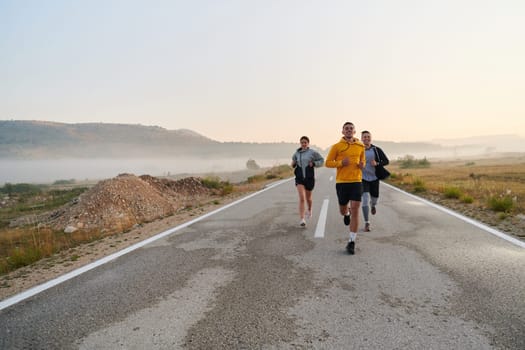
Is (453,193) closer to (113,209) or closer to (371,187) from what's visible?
(371,187)

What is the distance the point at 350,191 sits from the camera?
5320 millimetres

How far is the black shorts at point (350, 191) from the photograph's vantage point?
525 centimetres

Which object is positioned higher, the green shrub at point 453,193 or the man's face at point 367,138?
the man's face at point 367,138

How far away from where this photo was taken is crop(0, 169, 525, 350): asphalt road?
2.57m

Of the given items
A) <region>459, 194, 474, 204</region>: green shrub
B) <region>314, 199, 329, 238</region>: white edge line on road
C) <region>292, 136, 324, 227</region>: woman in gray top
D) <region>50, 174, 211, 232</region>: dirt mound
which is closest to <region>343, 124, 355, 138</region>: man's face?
<region>292, 136, 324, 227</region>: woman in gray top

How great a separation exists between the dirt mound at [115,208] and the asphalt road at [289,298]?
4586mm

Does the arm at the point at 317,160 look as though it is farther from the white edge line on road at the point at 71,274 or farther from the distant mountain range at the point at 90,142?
the distant mountain range at the point at 90,142

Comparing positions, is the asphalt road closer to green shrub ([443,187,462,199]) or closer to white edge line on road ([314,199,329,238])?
white edge line on road ([314,199,329,238])

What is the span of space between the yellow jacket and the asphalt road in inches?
47.9

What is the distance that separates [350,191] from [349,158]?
56 centimetres

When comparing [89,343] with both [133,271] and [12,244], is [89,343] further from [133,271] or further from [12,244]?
[12,244]

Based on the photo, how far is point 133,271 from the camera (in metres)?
4.36

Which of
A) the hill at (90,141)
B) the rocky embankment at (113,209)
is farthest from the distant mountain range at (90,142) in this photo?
the rocky embankment at (113,209)

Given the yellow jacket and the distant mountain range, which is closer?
the yellow jacket
